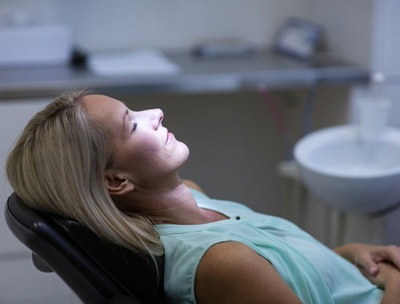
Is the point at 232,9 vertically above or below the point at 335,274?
above

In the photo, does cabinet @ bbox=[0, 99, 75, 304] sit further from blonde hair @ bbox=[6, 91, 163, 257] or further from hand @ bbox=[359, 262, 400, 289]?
hand @ bbox=[359, 262, 400, 289]

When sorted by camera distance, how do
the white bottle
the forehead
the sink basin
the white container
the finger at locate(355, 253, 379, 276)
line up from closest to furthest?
the forehead, the finger at locate(355, 253, 379, 276), the sink basin, the white bottle, the white container

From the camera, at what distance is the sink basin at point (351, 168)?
2.05 meters

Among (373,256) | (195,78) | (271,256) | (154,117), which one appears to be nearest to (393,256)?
(373,256)

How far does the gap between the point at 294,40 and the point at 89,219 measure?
1775 millimetres

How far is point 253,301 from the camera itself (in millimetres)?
1193

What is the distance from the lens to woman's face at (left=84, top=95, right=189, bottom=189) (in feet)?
4.22

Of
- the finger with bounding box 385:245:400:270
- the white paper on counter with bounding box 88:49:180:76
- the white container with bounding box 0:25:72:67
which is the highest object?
the white container with bounding box 0:25:72:67

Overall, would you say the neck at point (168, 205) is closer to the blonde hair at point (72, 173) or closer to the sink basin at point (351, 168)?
the blonde hair at point (72, 173)

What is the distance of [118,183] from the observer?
1.30 m

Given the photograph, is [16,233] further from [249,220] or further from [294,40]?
[294,40]

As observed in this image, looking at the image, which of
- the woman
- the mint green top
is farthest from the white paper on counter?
the woman

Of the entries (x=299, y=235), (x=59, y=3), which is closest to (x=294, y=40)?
(x=59, y=3)

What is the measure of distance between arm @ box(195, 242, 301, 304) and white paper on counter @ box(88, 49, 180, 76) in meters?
1.28
